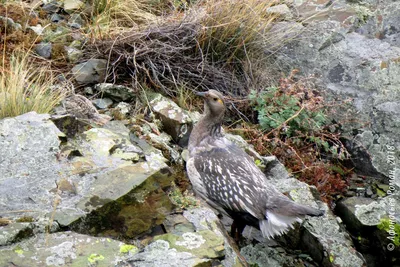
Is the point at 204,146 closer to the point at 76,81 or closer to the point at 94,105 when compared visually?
the point at 94,105

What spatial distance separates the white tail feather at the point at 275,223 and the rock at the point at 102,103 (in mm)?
2127

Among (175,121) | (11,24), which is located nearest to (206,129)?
(175,121)

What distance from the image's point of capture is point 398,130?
19.0 feet

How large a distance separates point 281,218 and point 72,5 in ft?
13.8

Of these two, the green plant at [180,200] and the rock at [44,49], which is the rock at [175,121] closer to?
the green plant at [180,200]

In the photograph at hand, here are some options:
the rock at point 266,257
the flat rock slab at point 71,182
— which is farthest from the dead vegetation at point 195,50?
the rock at point 266,257

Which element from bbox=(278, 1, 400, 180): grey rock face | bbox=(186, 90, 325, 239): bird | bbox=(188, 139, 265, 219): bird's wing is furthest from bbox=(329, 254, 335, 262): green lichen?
bbox=(278, 1, 400, 180): grey rock face

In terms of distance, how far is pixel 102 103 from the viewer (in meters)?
5.28

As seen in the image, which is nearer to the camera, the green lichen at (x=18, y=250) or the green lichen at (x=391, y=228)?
the green lichen at (x=18, y=250)

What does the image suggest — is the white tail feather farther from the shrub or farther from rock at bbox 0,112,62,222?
rock at bbox 0,112,62,222

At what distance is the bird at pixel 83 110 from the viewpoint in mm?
4622

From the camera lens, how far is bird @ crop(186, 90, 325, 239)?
13.4 feet

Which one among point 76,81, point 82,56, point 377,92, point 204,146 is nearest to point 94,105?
point 76,81

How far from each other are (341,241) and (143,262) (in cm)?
231
